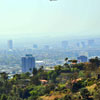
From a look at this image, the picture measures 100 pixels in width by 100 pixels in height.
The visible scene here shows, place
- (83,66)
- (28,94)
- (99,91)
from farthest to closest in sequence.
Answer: (83,66) < (28,94) < (99,91)

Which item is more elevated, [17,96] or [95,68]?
[95,68]

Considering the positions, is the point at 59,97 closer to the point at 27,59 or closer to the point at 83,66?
the point at 83,66

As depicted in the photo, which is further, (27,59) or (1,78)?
(27,59)

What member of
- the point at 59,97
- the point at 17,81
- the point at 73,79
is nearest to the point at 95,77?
the point at 73,79

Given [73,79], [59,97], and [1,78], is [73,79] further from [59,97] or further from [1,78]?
[1,78]

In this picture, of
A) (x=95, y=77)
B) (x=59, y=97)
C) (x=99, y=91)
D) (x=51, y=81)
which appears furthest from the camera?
(x=51, y=81)

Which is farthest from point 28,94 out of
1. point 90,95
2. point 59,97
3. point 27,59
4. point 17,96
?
point 27,59
